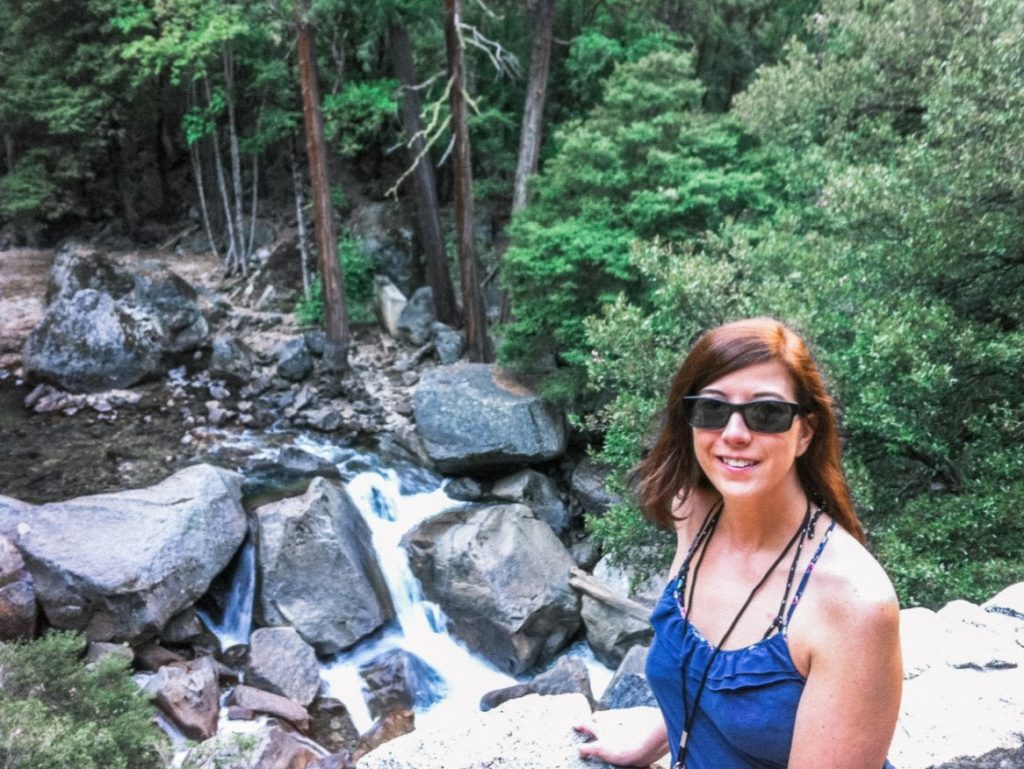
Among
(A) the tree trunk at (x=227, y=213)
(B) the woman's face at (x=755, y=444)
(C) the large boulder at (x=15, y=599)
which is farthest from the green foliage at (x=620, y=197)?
(A) the tree trunk at (x=227, y=213)

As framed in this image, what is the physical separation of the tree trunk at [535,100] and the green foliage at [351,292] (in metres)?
4.26

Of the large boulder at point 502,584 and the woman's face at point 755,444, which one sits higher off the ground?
the woman's face at point 755,444

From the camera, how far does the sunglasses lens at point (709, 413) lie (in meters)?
1.64

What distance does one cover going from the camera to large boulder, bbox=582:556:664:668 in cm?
854

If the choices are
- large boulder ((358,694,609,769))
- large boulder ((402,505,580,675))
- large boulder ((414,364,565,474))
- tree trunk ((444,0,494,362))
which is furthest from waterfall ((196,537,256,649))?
large boulder ((358,694,609,769))

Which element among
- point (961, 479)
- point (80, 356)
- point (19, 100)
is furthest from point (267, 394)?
point (961, 479)

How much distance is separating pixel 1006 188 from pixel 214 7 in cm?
1284

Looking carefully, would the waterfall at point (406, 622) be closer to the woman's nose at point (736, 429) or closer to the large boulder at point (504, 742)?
the large boulder at point (504, 742)

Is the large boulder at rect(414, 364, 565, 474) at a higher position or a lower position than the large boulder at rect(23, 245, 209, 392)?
lower

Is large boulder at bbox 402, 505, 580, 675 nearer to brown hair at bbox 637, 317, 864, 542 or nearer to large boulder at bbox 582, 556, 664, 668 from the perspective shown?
large boulder at bbox 582, 556, 664, 668

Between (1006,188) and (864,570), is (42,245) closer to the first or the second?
(1006,188)

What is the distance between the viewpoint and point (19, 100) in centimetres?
1446

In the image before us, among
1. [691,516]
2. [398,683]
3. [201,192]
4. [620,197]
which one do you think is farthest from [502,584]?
[201,192]

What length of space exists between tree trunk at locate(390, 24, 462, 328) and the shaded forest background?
16cm
